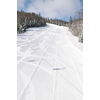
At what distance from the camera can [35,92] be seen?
1.15 m

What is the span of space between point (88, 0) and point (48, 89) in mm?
2410

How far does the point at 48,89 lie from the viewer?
121 cm
